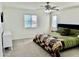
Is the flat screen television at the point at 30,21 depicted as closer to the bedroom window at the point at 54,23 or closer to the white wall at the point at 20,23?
the white wall at the point at 20,23

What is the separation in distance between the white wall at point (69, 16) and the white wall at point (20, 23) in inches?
32.3

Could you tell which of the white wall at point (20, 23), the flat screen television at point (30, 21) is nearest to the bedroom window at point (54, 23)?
the white wall at point (20, 23)

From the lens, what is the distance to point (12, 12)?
163 inches

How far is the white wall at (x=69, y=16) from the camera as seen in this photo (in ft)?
13.2

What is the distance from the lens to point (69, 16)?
432cm

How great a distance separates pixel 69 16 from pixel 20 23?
2.42 meters

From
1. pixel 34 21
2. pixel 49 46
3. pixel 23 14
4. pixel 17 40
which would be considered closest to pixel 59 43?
pixel 49 46

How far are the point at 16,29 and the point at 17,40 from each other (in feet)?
1.80

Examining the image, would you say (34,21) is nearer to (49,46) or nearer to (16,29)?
(16,29)

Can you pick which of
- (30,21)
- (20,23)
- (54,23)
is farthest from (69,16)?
(20,23)

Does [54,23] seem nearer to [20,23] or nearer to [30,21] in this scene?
[30,21]

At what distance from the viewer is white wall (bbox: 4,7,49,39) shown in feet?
13.4

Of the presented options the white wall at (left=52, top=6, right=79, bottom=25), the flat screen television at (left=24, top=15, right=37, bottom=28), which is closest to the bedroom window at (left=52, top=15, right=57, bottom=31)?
the white wall at (left=52, top=6, right=79, bottom=25)

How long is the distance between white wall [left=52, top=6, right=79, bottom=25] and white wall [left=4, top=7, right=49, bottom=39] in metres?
0.82
